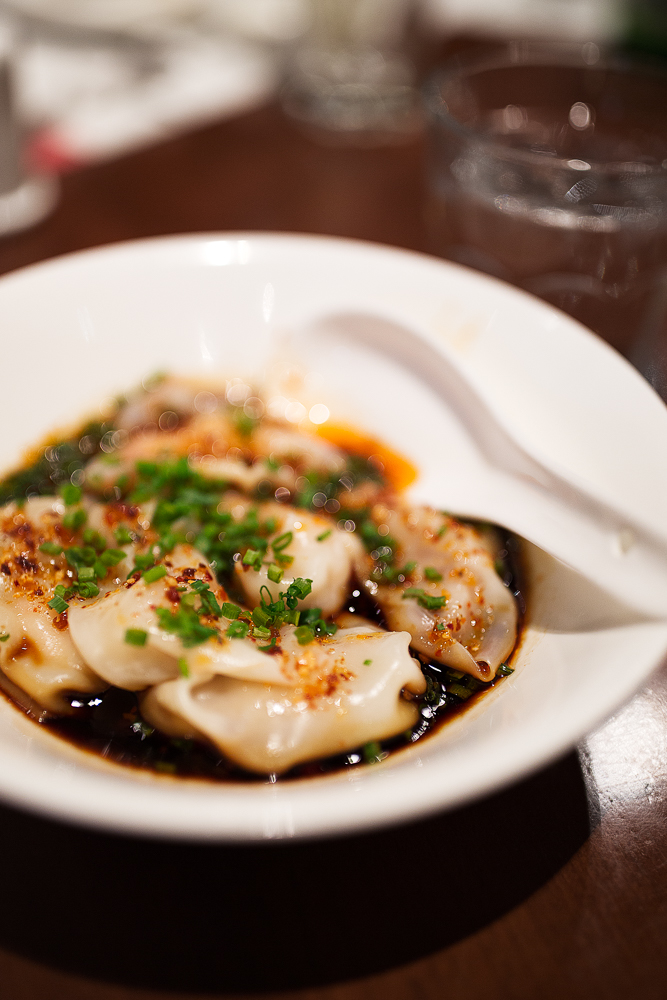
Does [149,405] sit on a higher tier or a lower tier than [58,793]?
lower

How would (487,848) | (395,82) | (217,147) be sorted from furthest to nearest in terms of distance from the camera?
(395,82)
(217,147)
(487,848)

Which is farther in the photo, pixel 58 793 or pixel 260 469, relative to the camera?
pixel 260 469

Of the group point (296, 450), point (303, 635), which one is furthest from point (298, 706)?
point (296, 450)

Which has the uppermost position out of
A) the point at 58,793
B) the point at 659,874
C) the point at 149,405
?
the point at 58,793

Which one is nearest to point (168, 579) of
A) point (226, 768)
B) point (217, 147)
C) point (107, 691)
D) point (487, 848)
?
point (107, 691)

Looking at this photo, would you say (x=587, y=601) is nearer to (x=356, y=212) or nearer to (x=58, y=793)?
(x=58, y=793)

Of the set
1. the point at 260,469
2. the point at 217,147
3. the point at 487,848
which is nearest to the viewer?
the point at 487,848

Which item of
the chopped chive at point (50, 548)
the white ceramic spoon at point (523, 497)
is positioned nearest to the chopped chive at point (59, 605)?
the chopped chive at point (50, 548)
